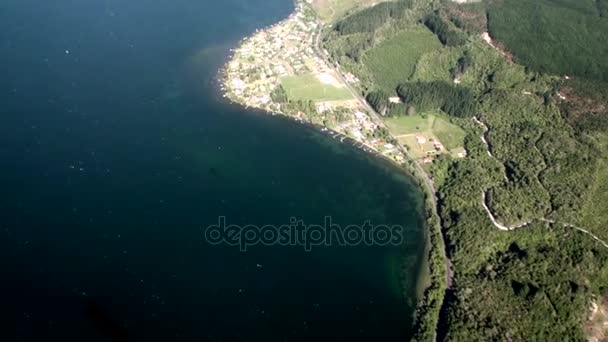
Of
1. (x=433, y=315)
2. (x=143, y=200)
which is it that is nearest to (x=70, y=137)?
(x=143, y=200)

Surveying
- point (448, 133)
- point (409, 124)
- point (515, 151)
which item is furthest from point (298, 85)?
point (515, 151)

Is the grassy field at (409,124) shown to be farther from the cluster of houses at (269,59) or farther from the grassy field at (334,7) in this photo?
the grassy field at (334,7)

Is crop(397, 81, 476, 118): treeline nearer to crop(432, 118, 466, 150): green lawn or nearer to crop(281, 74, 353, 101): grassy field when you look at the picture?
crop(432, 118, 466, 150): green lawn

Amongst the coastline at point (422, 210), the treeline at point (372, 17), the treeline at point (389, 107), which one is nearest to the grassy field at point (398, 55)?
the treeline at point (389, 107)

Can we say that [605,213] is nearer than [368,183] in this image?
Yes

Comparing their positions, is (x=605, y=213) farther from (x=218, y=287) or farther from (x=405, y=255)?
(x=218, y=287)

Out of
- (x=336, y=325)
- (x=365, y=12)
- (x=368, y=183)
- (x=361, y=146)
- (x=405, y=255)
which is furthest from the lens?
(x=365, y=12)

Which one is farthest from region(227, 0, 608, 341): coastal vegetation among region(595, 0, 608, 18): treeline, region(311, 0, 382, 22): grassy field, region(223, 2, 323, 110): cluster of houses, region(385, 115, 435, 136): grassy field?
region(311, 0, 382, 22): grassy field
